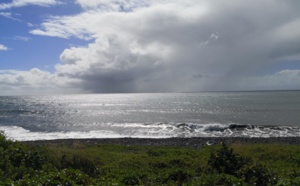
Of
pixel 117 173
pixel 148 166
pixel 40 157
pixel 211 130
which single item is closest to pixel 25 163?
pixel 40 157

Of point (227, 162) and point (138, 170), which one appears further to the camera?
point (138, 170)

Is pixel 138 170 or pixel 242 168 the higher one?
pixel 242 168

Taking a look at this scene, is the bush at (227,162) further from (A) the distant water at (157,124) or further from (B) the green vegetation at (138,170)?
(A) the distant water at (157,124)

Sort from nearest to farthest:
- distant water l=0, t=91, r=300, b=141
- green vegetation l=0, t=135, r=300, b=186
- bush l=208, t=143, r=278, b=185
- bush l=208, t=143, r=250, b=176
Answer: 1. green vegetation l=0, t=135, r=300, b=186
2. bush l=208, t=143, r=278, b=185
3. bush l=208, t=143, r=250, b=176
4. distant water l=0, t=91, r=300, b=141

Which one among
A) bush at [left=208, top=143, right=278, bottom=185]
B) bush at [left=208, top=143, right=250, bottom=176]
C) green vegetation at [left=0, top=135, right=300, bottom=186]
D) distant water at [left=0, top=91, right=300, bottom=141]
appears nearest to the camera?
green vegetation at [left=0, top=135, right=300, bottom=186]

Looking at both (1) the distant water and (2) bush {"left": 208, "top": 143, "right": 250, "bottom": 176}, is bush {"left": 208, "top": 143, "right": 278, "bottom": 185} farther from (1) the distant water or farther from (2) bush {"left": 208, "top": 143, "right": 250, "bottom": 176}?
(1) the distant water

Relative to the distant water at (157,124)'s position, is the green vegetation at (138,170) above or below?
above

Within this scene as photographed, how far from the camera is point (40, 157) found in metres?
13.2

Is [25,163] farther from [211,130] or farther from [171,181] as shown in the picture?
[211,130]

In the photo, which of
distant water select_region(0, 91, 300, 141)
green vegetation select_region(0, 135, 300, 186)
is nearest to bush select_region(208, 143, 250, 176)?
green vegetation select_region(0, 135, 300, 186)

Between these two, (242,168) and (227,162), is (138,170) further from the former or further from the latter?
(242,168)

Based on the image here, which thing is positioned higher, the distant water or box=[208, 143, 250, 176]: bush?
box=[208, 143, 250, 176]: bush

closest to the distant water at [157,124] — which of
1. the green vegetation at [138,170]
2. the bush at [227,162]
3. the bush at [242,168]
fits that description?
the green vegetation at [138,170]

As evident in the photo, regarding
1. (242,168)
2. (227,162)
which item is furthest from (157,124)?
(242,168)
